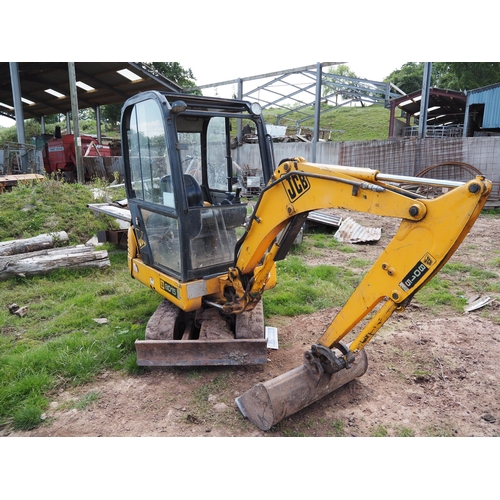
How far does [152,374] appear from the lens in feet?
12.6

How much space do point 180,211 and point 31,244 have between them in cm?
476

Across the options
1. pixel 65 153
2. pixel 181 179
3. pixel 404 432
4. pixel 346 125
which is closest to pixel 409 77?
pixel 346 125

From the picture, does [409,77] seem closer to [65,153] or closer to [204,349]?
[65,153]

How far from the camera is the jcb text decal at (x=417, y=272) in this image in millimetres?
2420

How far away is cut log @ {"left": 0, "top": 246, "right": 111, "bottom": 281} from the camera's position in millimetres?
6281

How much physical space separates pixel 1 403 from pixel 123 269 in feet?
11.7

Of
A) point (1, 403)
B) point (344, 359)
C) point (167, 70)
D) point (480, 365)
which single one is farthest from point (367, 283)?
point (167, 70)

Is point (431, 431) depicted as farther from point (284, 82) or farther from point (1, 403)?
point (284, 82)

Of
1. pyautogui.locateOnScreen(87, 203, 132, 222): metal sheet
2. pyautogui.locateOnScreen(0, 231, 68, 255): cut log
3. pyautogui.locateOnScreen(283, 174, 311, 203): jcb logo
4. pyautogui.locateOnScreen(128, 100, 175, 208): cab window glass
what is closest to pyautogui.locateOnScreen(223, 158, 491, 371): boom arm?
pyautogui.locateOnScreen(283, 174, 311, 203): jcb logo

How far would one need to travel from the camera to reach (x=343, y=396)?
343 cm

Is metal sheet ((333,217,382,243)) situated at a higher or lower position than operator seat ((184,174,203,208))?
lower

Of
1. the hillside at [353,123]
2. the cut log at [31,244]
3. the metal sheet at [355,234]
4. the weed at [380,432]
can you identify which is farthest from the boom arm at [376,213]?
the hillside at [353,123]

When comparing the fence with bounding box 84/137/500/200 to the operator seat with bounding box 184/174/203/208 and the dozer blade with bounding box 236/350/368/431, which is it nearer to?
the operator seat with bounding box 184/174/203/208

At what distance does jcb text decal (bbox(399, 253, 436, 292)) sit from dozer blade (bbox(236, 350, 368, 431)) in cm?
110
